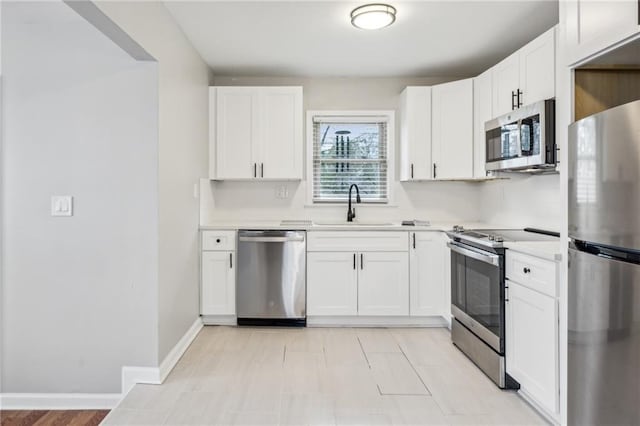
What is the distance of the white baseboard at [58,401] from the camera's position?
2455 mm

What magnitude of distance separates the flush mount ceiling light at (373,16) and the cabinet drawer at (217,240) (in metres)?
2.02

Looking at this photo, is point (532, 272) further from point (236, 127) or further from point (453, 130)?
point (236, 127)

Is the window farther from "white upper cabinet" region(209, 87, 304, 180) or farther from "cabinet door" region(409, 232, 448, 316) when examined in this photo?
"cabinet door" region(409, 232, 448, 316)

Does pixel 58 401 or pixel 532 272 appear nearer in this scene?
pixel 532 272

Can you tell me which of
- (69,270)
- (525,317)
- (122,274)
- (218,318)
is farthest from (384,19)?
(218,318)

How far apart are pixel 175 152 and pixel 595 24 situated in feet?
8.07

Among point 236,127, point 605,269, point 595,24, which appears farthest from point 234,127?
point 605,269

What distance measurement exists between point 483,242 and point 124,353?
2.34 metres

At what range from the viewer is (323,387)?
246 centimetres

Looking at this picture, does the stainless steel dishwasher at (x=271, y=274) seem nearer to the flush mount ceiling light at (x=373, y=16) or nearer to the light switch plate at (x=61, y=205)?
the light switch plate at (x=61, y=205)

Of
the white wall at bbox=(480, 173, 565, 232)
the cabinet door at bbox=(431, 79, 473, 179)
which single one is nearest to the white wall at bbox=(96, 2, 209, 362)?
the cabinet door at bbox=(431, 79, 473, 179)

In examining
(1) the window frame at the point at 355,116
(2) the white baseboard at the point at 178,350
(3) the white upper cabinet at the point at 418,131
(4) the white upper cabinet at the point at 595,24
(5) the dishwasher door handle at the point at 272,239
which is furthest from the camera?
(1) the window frame at the point at 355,116

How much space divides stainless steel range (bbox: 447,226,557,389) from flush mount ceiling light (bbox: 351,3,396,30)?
158 centimetres

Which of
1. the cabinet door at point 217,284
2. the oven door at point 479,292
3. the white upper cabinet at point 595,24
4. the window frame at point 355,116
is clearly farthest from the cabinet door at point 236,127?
the white upper cabinet at point 595,24
